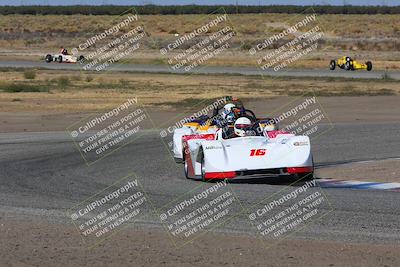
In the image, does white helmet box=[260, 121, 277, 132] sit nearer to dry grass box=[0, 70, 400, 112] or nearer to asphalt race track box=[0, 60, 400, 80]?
dry grass box=[0, 70, 400, 112]

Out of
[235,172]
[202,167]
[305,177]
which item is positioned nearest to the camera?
[235,172]

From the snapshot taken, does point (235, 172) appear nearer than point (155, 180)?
Yes

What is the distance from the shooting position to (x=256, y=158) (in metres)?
15.3

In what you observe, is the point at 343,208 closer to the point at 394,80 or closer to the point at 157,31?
the point at 394,80

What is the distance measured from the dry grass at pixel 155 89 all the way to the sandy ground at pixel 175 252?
22.8 m

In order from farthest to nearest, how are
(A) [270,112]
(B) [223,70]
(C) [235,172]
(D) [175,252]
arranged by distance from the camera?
(B) [223,70]
(A) [270,112]
(C) [235,172]
(D) [175,252]

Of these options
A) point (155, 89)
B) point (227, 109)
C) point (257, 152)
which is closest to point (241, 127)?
point (257, 152)

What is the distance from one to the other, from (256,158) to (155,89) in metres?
27.1

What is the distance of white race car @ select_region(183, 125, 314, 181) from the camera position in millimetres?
15203

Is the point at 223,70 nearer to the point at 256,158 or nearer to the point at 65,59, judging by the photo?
the point at 65,59

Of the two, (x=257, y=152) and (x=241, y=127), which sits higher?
(x=241, y=127)

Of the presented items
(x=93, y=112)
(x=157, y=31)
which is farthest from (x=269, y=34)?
(x=93, y=112)

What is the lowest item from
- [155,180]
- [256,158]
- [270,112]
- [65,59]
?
[270,112]

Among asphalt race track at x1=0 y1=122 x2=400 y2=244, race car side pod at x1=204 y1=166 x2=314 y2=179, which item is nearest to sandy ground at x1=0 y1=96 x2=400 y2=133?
asphalt race track at x1=0 y1=122 x2=400 y2=244
